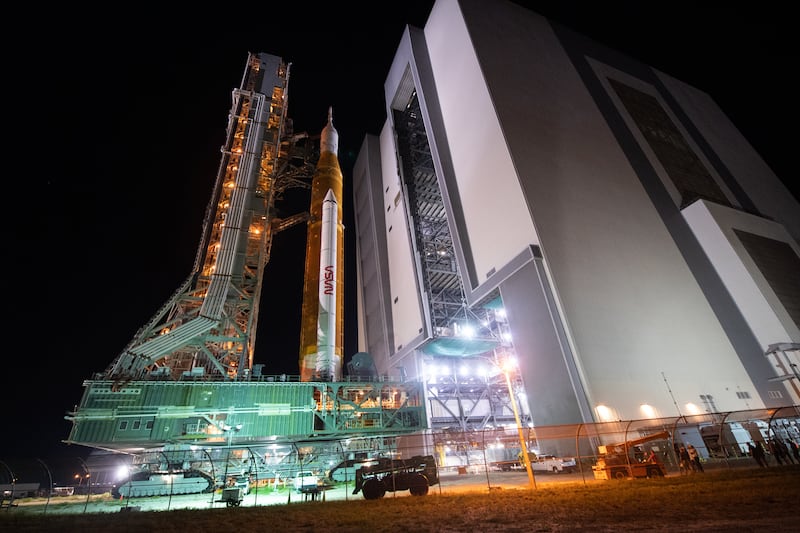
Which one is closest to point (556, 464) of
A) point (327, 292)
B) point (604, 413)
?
point (604, 413)

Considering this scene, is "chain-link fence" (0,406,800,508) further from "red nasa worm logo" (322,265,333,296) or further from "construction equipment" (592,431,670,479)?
"red nasa worm logo" (322,265,333,296)

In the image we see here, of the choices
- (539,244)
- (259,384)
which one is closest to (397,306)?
(259,384)

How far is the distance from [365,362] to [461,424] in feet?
40.7

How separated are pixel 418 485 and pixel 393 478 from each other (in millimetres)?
1086

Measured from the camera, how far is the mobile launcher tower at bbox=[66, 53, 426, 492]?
85.3 feet

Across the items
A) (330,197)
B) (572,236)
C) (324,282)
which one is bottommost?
(572,236)

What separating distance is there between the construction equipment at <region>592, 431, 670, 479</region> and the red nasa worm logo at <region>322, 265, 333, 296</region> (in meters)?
25.9

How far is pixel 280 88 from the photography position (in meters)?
46.6

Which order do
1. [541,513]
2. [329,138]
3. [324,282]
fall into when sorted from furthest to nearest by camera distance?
[329,138]
[324,282]
[541,513]

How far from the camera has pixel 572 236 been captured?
89.5 ft

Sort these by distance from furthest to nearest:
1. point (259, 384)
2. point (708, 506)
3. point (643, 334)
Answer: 1. point (259, 384)
2. point (643, 334)
3. point (708, 506)

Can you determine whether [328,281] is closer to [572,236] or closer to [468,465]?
[468,465]

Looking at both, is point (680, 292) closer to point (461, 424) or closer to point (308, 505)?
point (461, 424)

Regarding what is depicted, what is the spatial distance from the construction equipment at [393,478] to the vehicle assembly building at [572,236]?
11022 millimetres
